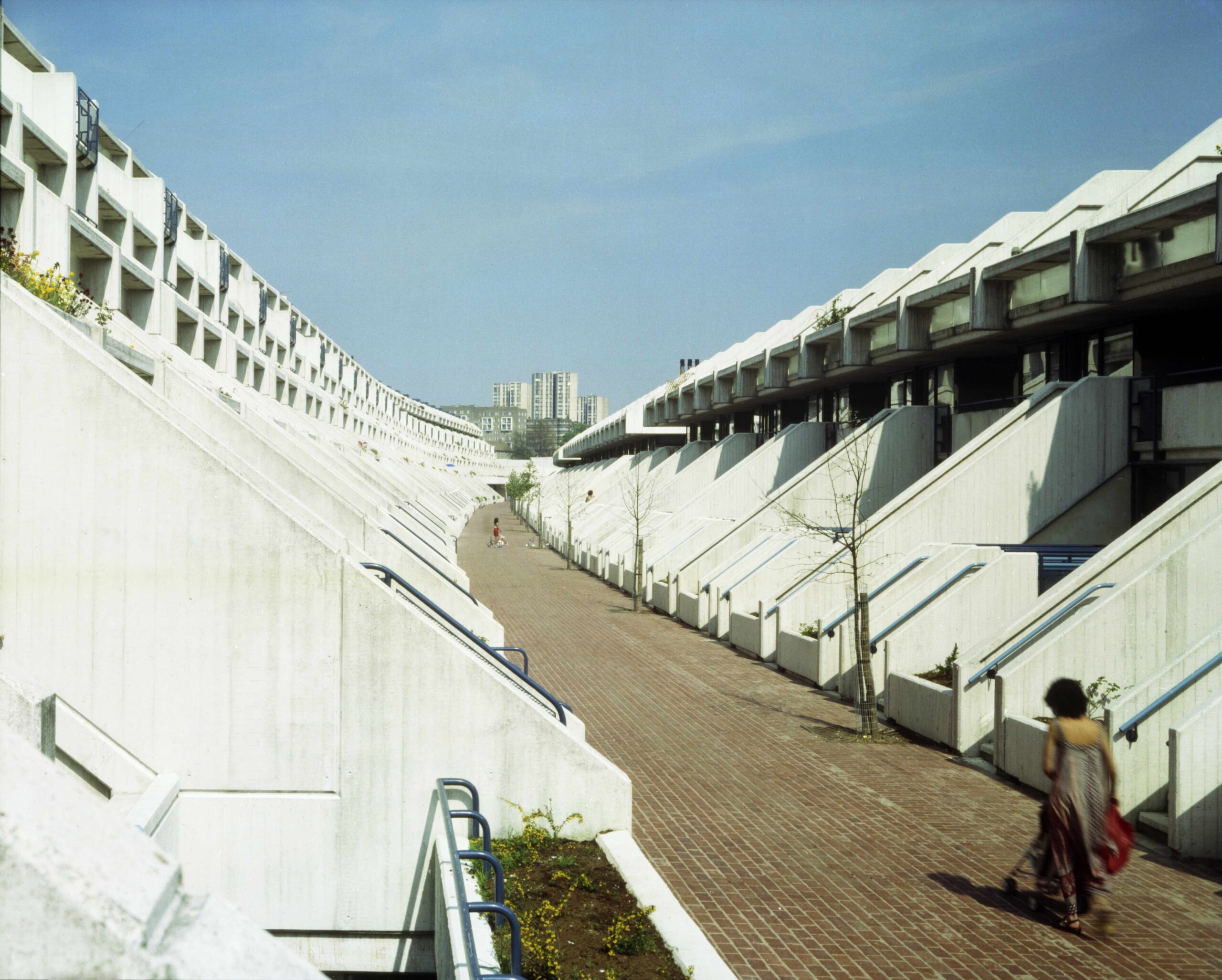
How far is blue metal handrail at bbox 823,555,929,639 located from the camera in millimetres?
15469

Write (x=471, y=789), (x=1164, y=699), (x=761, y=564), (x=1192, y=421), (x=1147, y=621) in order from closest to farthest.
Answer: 1. (x=471, y=789)
2. (x=1164, y=699)
3. (x=1147, y=621)
4. (x=1192, y=421)
5. (x=761, y=564)

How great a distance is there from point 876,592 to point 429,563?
6.94m

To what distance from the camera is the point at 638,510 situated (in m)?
34.3

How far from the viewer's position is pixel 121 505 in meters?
8.09

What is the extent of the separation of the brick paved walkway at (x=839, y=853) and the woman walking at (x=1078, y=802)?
32 cm

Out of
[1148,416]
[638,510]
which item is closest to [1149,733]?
[1148,416]

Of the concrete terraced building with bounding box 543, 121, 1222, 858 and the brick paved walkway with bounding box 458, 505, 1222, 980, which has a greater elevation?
the concrete terraced building with bounding box 543, 121, 1222, 858

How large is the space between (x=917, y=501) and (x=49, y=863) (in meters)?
16.5

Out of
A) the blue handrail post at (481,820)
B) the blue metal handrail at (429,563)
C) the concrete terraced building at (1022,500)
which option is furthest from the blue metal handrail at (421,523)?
the blue handrail post at (481,820)

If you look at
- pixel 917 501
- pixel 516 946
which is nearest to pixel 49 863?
Answer: pixel 516 946

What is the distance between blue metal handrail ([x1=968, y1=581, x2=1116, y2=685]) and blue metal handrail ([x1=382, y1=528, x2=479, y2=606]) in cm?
644

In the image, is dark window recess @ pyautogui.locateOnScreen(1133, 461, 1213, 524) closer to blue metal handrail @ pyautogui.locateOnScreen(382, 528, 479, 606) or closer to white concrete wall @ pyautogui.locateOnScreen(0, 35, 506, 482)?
blue metal handrail @ pyautogui.locateOnScreen(382, 528, 479, 606)

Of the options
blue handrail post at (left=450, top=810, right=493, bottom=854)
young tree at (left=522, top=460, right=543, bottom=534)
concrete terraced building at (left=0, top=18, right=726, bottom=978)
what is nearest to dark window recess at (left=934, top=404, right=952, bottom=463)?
concrete terraced building at (left=0, top=18, right=726, bottom=978)

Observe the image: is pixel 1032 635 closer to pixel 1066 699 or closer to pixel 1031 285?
pixel 1066 699
